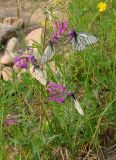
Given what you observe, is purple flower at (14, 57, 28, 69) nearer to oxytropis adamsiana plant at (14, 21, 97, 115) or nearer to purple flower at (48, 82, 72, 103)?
→ oxytropis adamsiana plant at (14, 21, 97, 115)

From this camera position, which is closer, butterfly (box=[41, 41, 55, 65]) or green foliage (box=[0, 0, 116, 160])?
butterfly (box=[41, 41, 55, 65])

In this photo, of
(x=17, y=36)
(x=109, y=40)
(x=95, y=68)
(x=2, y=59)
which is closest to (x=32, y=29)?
(x=17, y=36)

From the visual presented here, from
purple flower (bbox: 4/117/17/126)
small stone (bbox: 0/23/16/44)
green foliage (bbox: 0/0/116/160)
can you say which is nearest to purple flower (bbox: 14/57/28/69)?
green foliage (bbox: 0/0/116/160)

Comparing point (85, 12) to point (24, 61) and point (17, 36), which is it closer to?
point (17, 36)

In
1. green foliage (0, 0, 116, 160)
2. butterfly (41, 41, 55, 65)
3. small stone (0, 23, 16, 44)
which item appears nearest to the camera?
butterfly (41, 41, 55, 65)

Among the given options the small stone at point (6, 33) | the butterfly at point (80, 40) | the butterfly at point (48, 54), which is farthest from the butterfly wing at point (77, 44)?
the small stone at point (6, 33)

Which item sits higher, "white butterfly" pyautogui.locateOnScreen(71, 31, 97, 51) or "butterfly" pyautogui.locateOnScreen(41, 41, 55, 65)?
"white butterfly" pyautogui.locateOnScreen(71, 31, 97, 51)

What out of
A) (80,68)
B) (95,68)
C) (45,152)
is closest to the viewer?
(45,152)

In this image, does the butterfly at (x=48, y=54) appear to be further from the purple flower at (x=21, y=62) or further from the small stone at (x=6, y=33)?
the small stone at (x=6, y=33)
